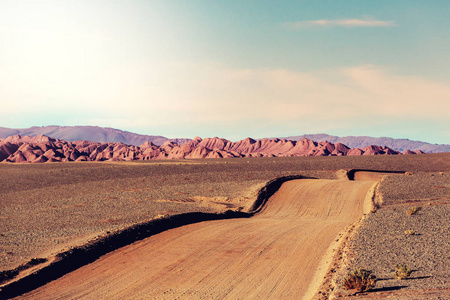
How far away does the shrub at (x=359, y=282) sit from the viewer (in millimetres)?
10965

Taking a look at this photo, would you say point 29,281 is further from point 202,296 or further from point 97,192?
point 97,192

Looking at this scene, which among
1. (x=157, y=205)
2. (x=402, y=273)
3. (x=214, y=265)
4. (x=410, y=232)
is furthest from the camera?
(x=157, y=205)

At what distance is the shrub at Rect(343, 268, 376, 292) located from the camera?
1096cm

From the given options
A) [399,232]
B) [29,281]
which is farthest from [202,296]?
[399,232]

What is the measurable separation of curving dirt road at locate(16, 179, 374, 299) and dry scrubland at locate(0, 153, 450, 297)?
2499mm

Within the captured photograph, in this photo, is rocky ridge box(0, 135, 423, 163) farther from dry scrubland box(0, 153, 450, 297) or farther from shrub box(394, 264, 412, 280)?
shrub box(394, 264, 412, 280)

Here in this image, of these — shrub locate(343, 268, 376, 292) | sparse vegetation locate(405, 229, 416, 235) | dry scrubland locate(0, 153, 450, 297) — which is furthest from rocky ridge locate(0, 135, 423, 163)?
shrub locate(343, 268, 376, 292)

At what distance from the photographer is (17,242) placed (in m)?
19.9

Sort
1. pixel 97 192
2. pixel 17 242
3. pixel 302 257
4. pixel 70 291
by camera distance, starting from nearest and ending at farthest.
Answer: pixel 70 291 → pixel 302 257 → pixel 17 242 → pixel 97 192

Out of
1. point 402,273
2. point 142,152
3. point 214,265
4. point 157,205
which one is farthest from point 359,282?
point 142,152

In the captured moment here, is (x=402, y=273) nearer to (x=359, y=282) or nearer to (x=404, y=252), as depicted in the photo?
(x=359, y=282)

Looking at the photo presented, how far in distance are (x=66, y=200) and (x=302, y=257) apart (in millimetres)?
28844

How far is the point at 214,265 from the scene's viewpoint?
15.6m

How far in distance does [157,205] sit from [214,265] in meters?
17.7
